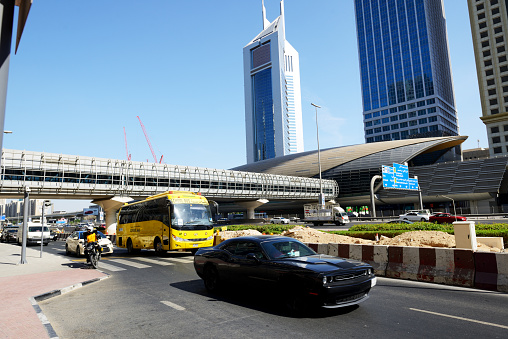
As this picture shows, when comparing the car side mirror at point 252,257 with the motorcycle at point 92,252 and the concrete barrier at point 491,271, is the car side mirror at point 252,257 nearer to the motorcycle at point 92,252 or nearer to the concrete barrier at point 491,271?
the concrete barrier at point 491,271

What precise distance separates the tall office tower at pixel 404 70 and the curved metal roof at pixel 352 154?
1919 inches

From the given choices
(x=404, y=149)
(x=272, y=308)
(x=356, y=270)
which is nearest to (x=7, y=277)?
(x=272, y=308)

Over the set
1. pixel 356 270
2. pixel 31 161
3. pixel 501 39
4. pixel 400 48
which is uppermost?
pixel 400 48

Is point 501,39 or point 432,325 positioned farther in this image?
point 501,39

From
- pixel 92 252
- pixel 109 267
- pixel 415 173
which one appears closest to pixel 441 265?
pixel 109 267

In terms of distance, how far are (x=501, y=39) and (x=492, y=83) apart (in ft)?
40.2

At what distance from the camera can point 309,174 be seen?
10181 centimetres

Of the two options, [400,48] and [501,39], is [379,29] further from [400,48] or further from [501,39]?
[501,39]

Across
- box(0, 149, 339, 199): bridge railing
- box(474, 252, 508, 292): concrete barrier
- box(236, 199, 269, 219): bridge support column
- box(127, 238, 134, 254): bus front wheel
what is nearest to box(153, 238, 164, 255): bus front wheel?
box(127, 238, 134, 254): bus front wheel

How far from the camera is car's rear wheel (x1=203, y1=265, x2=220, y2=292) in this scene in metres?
8.40

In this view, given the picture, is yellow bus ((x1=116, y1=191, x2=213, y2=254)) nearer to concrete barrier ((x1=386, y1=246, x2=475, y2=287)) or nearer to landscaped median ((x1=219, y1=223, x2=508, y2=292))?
landscaped median ((x1=219, y1=223, x2=508, y2=292))

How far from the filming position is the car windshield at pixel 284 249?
7188 millimetres

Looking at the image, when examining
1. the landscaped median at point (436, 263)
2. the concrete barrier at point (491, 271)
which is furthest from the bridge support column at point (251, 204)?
the concrete barrier at point (491, 271)

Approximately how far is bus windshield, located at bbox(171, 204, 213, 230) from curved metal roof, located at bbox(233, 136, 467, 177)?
78.0 metres
